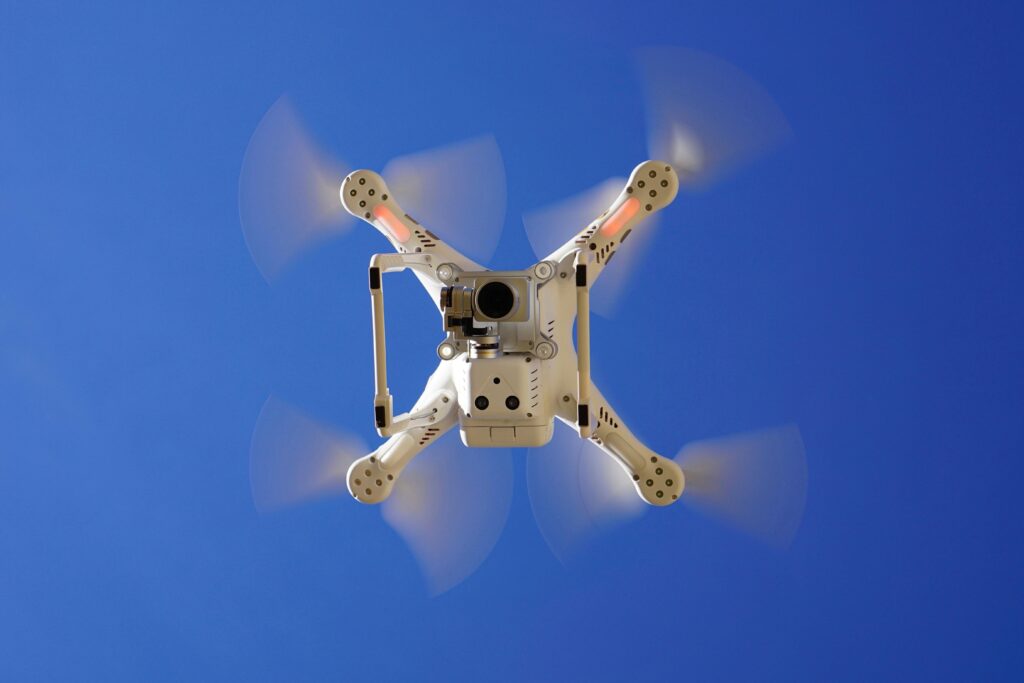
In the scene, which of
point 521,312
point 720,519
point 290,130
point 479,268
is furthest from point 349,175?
point 720,519

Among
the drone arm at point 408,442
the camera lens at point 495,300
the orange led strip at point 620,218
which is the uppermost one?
the orange led strip at point 620,218

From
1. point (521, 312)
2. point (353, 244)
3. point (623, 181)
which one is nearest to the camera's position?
point (521, 312)

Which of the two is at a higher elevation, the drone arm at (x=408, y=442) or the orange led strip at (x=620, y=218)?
the orange led strip at (x=620, y=218)

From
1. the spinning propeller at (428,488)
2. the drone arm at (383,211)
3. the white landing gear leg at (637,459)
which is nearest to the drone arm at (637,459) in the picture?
the white landing gear leg at (637,459)

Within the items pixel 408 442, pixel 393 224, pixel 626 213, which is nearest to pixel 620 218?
pixel 626 213

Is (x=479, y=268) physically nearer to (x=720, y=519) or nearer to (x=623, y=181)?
(x=623, y=181)

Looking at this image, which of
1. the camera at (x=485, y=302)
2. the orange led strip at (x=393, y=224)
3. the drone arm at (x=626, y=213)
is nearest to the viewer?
the camera at (x=485, y=302)

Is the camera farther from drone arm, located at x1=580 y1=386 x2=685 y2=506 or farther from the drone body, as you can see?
drone arm, located at x1=580 y1=386 x2=685 y2=506

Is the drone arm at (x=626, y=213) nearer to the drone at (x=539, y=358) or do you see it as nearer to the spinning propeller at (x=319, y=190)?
the drone at (x=539, y=358)
